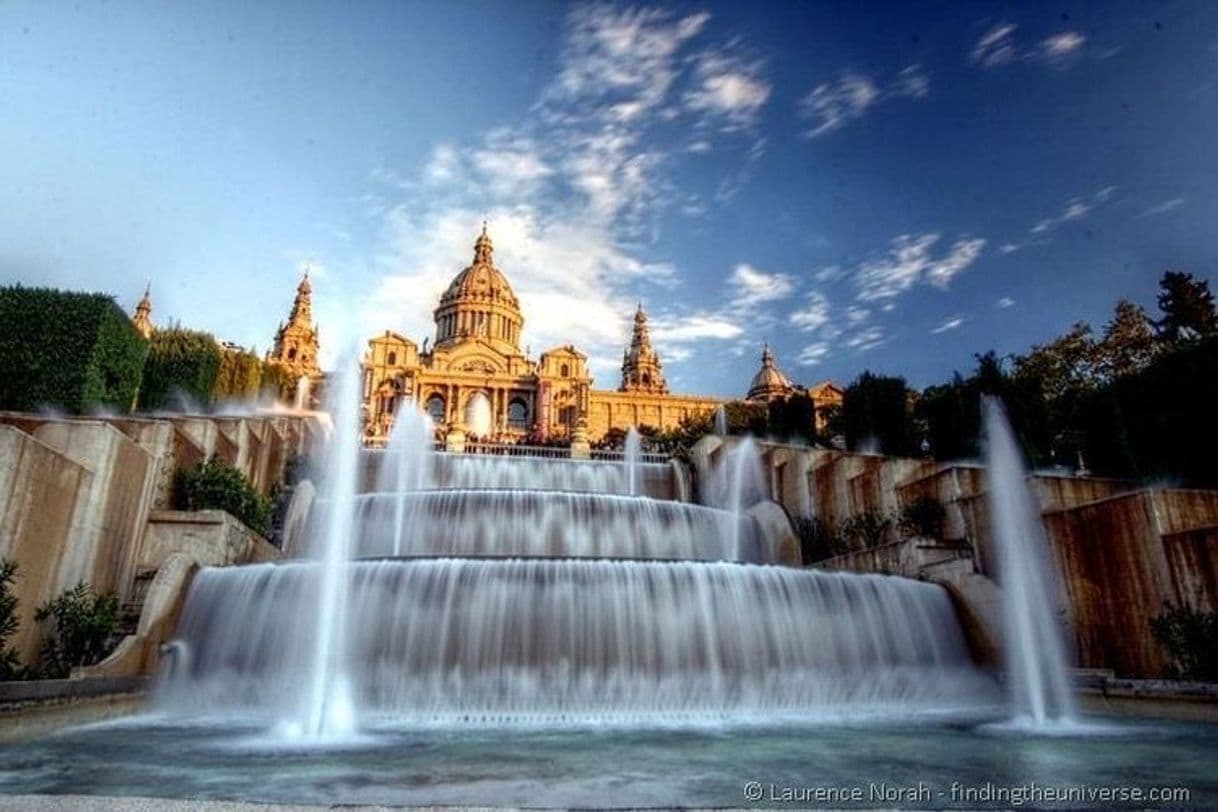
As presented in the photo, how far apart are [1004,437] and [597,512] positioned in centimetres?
875

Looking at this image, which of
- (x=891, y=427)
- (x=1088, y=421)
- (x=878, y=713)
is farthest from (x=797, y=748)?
(x=891, y=427)

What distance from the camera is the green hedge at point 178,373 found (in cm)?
2259

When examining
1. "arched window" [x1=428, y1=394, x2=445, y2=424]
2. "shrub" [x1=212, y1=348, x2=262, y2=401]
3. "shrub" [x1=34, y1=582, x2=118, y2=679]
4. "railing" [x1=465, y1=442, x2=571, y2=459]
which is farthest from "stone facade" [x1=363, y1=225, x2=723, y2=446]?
"shrub" [x1=34, y1=582, x2=118, y2=679]

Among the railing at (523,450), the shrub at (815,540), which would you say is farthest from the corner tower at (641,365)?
the shrub at (815,540)

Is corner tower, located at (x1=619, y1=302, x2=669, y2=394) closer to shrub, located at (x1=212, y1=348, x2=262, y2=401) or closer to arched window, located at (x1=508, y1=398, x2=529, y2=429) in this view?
arched window, located at (x1=508, y1=398, x2=529, y2=429)

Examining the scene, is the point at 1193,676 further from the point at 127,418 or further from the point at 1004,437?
the point at 127,418

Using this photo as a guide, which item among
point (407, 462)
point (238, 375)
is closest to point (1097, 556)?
point (407, 462)

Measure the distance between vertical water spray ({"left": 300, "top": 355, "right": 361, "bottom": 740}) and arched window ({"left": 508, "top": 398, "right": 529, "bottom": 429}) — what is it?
78028 mm

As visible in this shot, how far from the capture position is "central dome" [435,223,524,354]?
105 metres

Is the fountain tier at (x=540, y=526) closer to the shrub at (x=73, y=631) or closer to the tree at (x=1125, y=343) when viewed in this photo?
the shrub at (x=73, y=631)

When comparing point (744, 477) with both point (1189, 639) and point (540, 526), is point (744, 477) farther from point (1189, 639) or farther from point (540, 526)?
point (1189, 639)

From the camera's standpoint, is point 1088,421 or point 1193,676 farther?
point 1088,421

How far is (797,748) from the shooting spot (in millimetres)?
6605

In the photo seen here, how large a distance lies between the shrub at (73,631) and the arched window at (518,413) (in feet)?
264
